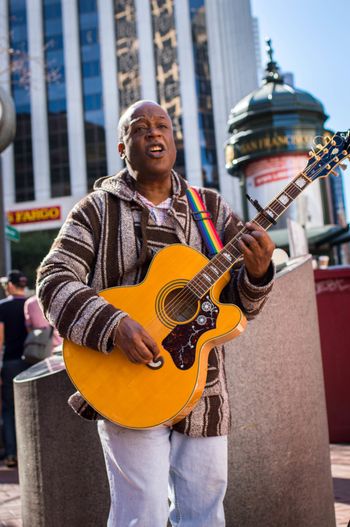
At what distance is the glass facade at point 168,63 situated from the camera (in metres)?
44.7

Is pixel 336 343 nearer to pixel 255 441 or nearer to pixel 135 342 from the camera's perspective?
pixel 255 441

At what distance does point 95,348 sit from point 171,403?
305mm

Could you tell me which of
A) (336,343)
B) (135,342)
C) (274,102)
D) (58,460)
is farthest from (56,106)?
(135,342)

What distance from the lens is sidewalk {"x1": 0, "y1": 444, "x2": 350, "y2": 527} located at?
4.11 m

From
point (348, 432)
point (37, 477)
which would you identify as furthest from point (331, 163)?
point (348, 432)

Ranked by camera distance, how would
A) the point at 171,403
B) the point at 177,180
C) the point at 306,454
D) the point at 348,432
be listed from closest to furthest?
the point at 171,403
the point at 177,180
the point at 306,454
the point at 348,432

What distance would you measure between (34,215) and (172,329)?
43.6m

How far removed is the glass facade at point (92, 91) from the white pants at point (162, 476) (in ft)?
144

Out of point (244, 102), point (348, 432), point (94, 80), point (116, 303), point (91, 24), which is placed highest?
point (91, 24)

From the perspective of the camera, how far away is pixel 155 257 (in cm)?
235

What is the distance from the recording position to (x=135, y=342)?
2.11m

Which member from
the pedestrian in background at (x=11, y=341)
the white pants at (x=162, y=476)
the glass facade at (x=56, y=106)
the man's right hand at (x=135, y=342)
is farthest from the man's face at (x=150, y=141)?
the glass facade at (x=56, y=106)

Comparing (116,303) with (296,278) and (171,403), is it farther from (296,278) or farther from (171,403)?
(296,278)

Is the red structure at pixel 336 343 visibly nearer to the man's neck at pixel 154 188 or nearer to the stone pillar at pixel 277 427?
the stone pillar at pixel 277 427
